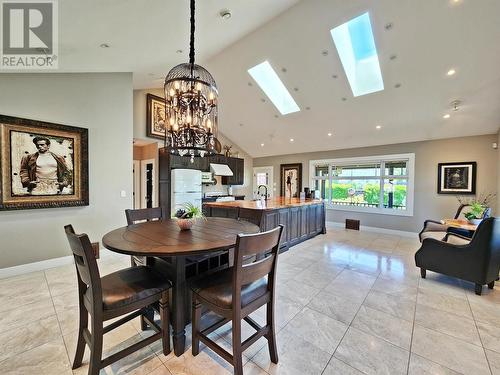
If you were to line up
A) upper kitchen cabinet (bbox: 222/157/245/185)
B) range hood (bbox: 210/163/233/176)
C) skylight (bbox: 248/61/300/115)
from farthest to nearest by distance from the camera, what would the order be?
1. upper kitchen cabinet (bbox: 222/157/245/185)
2. range hood (bbox: 210/163/233/176)
3. skylight (bbox: 248/61/300/115)

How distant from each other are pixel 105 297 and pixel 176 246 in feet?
1.75

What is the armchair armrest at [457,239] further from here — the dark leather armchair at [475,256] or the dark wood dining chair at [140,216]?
the dark wood dining chair at [140,216]

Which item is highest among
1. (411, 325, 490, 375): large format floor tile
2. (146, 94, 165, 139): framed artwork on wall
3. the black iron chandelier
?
(146, 94, 165, 139): framed artwork on wall

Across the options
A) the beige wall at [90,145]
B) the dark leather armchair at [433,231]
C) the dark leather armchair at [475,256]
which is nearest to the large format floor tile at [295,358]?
the dark leather armchair at [475,256]

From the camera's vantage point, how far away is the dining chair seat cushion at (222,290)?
4.83ft

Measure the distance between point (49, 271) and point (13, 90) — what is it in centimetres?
257

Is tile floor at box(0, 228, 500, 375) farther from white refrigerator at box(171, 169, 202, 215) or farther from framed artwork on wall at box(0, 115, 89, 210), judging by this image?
white refrigerator at box(171, 169, 202, 215)

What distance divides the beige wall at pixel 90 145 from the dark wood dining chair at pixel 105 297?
8.16ft

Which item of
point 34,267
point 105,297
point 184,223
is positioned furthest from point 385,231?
point 34,267

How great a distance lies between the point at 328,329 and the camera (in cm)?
204

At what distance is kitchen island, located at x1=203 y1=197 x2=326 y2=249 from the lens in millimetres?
4004

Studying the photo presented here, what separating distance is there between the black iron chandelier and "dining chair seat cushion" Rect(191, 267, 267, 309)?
137 centimetres

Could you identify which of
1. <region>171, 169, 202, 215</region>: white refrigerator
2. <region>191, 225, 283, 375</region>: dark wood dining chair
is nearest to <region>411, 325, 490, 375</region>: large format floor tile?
<region>191, 225, 283, 375</region>: dark wood dining chair

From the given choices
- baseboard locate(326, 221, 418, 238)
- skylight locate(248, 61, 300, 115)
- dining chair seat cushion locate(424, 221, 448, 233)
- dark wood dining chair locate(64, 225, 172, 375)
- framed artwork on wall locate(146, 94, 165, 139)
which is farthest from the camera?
baseboard locate(326, 221, 418, 238)
